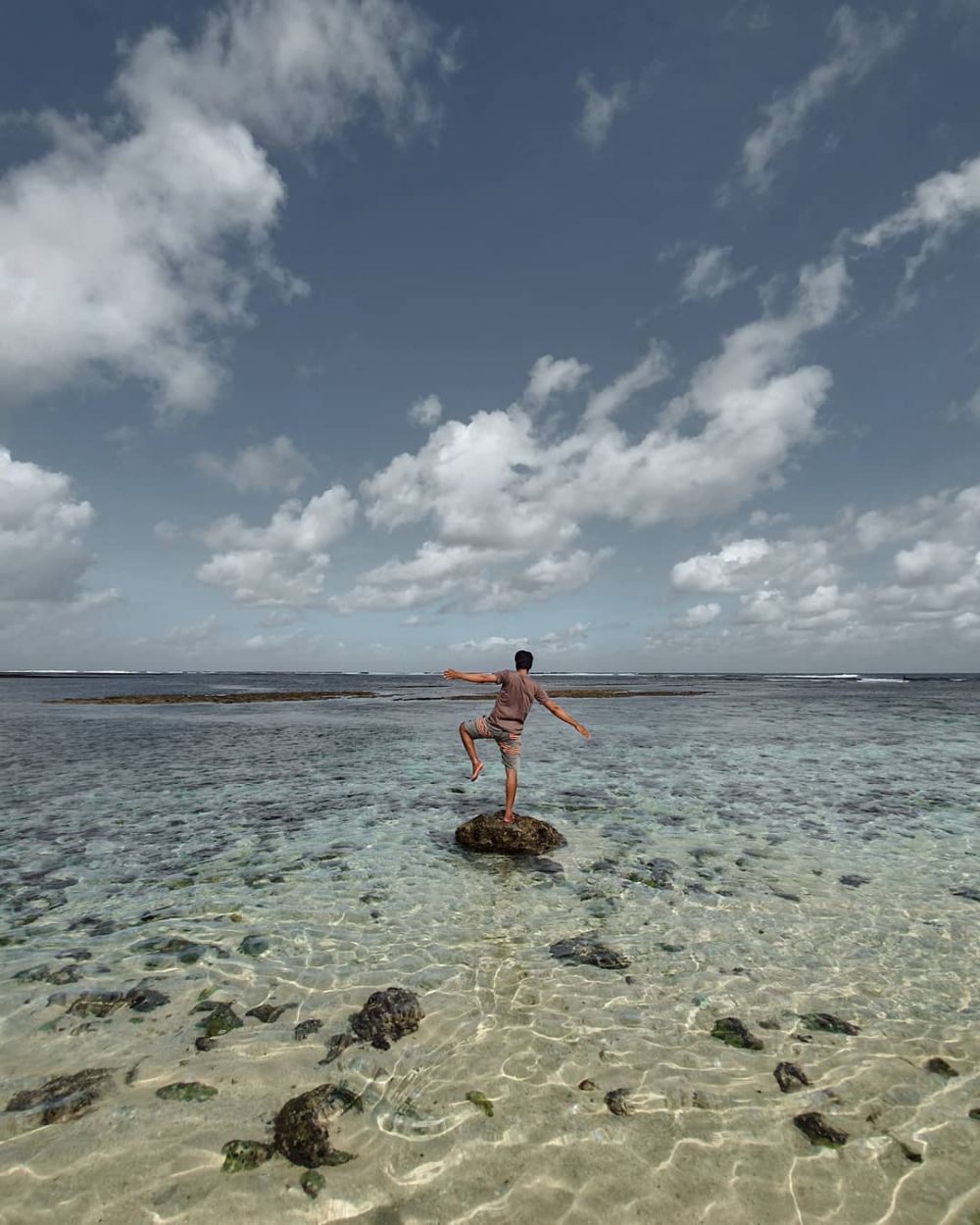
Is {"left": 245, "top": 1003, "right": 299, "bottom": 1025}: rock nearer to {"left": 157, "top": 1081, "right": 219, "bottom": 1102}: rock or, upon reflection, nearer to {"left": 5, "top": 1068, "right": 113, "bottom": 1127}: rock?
{"left": 157, "top": 1081, "right": 219, "bottom": 1102}: rock

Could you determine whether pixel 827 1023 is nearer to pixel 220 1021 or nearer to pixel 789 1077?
pixel 789 1077

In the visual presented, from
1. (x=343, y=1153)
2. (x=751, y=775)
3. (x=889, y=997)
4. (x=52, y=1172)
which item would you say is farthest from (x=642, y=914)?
(x=751, y=775)

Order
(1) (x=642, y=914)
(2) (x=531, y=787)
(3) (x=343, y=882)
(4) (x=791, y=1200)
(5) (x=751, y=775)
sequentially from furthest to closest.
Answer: (5) (x=751, y=775)
(2) (x=531, y=787)
(3) (x=343, y=882)
(1) (x=642, y=914)
(4) (x=791, y=1200)

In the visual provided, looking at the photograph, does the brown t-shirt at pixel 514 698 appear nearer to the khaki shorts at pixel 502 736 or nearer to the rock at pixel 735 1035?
the khaki shorts at pixel 502 736

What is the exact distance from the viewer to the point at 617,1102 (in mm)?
5441

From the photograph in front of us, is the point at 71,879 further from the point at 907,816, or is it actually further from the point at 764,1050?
the point at 907,816

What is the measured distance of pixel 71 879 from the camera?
11578 mm

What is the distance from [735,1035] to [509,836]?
6.89m

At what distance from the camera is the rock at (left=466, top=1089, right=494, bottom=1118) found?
535 cm

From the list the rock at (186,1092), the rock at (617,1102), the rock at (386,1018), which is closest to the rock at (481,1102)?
the rock at (617,1102)

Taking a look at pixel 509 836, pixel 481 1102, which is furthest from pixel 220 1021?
pixel 509 836

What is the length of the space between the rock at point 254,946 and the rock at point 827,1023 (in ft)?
22.5

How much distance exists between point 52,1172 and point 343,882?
6.72 metres

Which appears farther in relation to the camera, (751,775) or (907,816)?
(751,775)
